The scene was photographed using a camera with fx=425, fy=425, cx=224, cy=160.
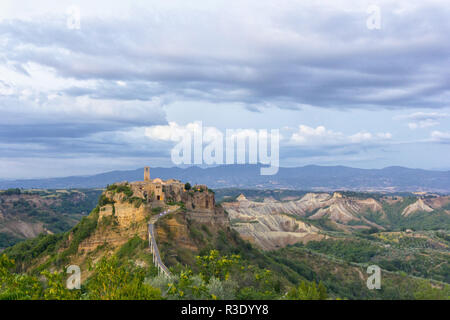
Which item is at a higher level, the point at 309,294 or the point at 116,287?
the point at 116,287

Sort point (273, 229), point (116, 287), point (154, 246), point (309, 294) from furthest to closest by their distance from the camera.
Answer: point (273, 229) < point (154, 246) < point (116, 287) < point (309, 294)

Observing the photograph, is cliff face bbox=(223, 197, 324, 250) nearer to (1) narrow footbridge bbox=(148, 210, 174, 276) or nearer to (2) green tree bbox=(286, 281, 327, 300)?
(1) narrow footbridge bbox=(148, 210, 174, 276)

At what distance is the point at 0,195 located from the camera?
16612 centimetres

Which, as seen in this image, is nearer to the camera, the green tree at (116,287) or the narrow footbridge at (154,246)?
the green tree at (116,287)

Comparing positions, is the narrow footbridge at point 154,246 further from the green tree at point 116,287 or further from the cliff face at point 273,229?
the cliff face at point 273,229

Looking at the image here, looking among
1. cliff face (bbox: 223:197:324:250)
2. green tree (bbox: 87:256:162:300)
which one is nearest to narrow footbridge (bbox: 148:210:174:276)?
green tree (bbox: 87:256:162:300)

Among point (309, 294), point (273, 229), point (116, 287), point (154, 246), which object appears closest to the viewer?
point (309, 294)

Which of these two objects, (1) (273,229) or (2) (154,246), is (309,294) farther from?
(1) (273,229)

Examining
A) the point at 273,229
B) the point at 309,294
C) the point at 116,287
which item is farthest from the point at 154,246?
the point at 273,229

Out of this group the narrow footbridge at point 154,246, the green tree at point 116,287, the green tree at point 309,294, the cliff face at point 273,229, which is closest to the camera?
the green tree at point 116,287

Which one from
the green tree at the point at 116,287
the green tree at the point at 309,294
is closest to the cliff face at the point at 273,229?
the green tree at the point at 309,294

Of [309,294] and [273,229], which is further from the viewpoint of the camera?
[273,229]

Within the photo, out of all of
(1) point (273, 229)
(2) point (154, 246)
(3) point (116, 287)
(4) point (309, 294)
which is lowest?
(1) point (273, 229)
